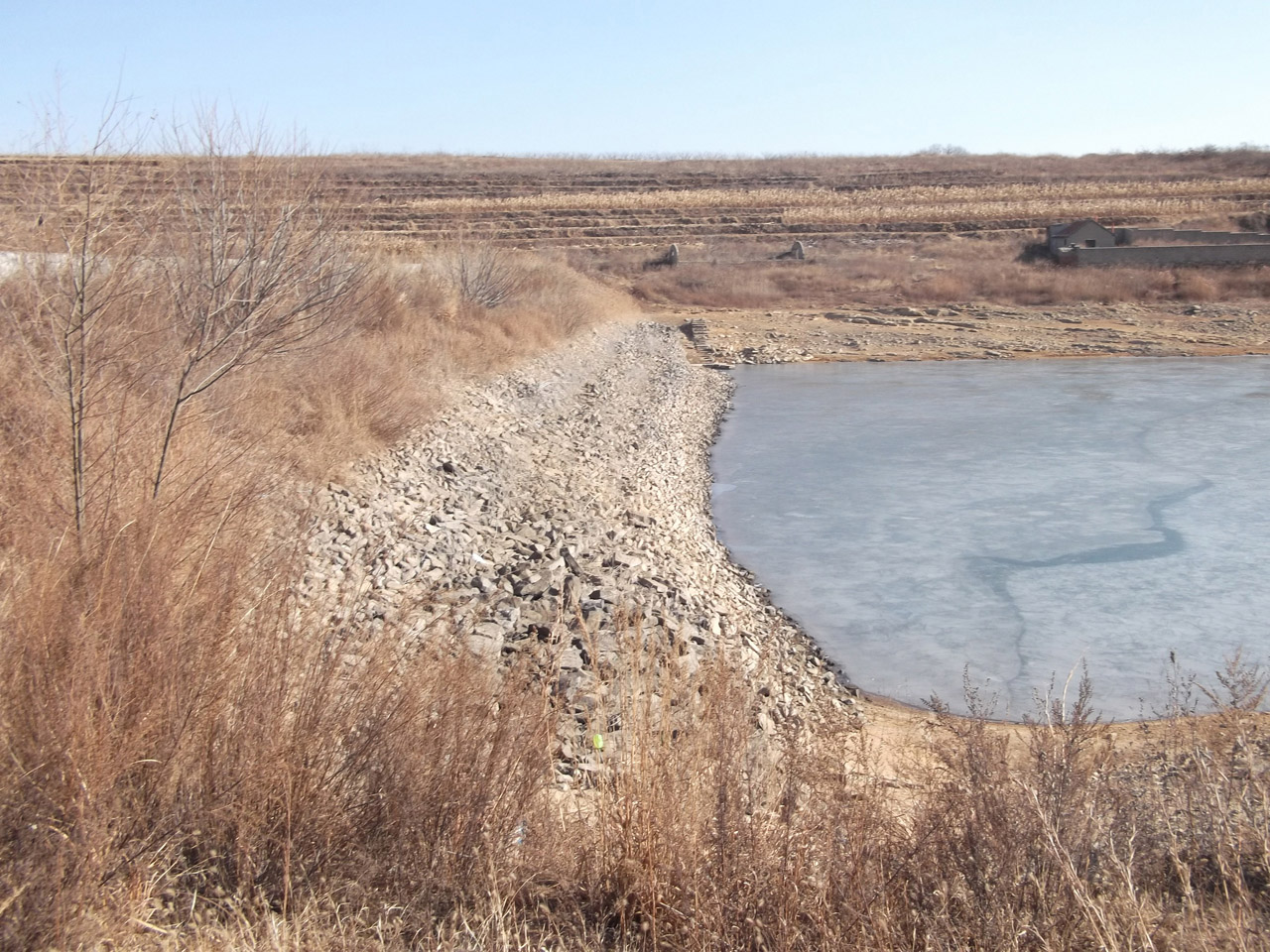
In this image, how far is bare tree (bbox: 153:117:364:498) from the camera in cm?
665

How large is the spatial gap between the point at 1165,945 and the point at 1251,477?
13774mm

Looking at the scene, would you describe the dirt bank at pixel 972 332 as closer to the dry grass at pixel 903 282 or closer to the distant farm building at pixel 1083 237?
the dry grass at pixel 903 282

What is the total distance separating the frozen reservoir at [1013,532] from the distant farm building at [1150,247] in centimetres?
1823

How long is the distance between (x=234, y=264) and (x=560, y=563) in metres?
3.46

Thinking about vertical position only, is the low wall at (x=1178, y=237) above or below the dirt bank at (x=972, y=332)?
above

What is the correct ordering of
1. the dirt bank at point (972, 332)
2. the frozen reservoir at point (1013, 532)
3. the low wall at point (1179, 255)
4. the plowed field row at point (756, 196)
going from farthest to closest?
the plowed field row at point (756, 196) → the low wall at point (1179, 255) → the dirt bank at point (972, 332) → the frozen reservoir at point (1013, 532)

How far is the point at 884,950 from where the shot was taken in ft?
8.63

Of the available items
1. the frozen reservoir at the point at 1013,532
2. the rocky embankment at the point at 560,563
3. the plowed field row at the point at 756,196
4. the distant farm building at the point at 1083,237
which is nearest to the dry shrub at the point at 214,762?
the rocky embankment at the point at 560,563

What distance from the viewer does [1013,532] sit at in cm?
1198

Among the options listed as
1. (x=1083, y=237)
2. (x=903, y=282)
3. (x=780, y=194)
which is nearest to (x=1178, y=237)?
(x=1083, y=237)

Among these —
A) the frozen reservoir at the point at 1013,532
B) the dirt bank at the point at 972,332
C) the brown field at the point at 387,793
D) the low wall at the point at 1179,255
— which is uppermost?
the low wall at the point at 1179,255

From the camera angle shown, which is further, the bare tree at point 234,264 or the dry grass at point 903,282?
the dry grass at point 903,282

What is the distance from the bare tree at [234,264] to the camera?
21.8 feet

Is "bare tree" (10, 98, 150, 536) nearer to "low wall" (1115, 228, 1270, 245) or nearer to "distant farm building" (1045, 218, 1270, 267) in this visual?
"distant farm building" (1045, 218, 1270, 267)
